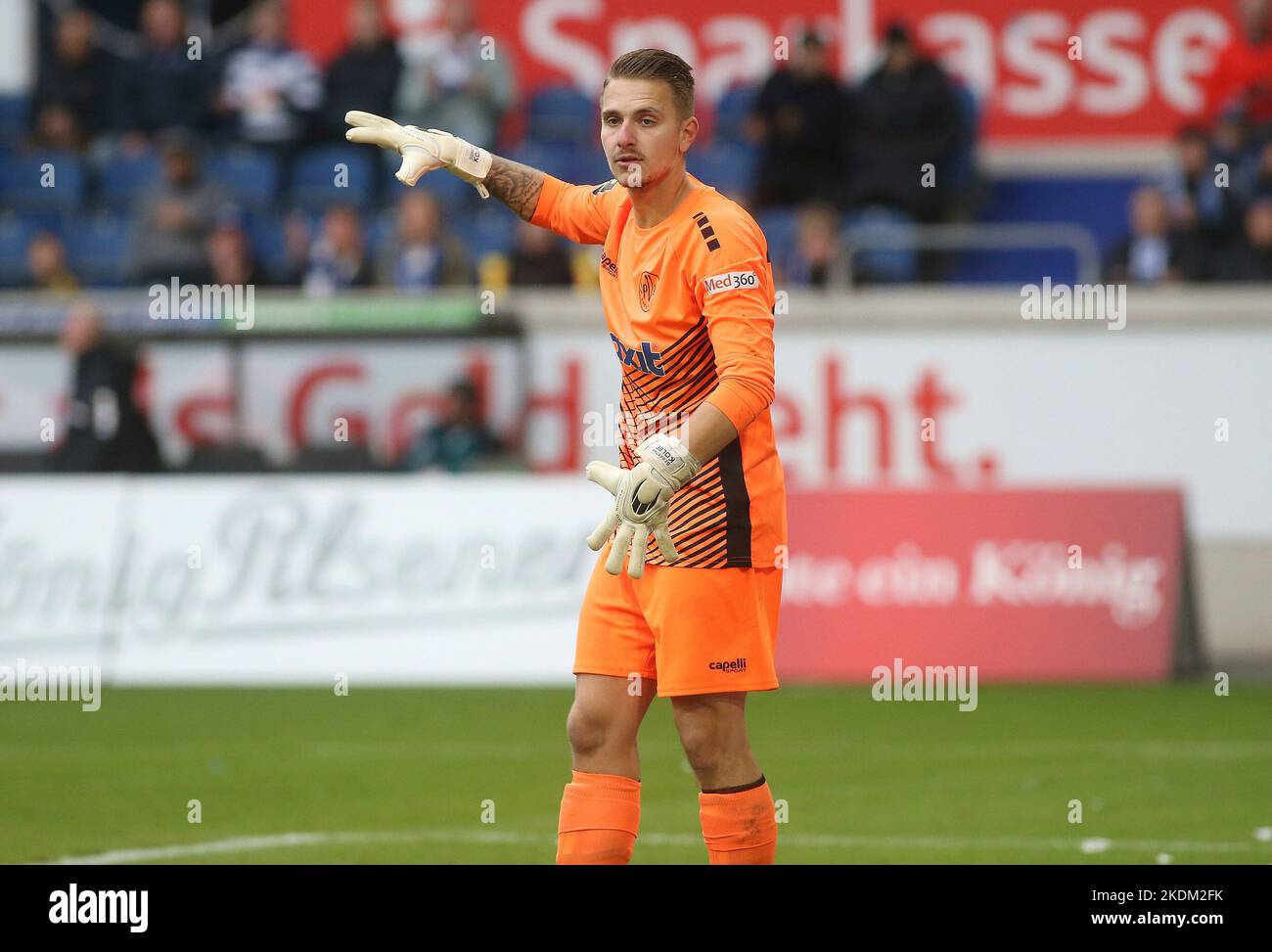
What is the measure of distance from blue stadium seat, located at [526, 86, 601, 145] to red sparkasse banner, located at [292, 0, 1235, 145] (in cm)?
58


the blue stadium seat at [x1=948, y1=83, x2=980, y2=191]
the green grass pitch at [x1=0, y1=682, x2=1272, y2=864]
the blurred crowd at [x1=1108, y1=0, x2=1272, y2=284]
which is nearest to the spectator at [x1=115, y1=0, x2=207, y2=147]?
the blue stadium seat at [x1=948, y1=83, x2=980, y2=191]

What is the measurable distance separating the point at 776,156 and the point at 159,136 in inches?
228

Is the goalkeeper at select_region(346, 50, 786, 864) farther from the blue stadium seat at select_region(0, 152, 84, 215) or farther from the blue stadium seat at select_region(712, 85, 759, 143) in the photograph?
the blue stadium seat at select_region(0, 152, 84, 215)

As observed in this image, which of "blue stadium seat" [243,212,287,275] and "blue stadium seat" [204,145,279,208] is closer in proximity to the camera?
"blue stadium seat" [243,212,287,275]

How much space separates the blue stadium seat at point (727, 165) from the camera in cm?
1820

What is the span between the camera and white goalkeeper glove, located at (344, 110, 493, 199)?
627 centimetres

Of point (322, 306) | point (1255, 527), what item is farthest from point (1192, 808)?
point (322, 306)

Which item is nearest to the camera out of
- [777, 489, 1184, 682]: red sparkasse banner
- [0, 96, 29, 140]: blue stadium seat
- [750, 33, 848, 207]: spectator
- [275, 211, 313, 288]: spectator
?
[777, 489, 1184, 682]: red sparkasse banner

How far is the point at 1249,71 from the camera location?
17.4 metres

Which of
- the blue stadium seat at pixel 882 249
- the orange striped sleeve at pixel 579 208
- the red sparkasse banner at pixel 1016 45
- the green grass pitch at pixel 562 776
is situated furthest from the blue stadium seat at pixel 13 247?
the orange striped sleeve at pixel 579 208

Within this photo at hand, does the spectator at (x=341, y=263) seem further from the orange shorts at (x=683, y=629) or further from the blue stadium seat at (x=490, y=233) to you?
the orange shorts at (x=683, y=629)

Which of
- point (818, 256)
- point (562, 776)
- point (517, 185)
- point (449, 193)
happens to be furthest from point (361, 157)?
point (517, 185)

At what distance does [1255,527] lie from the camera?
52.9 feet

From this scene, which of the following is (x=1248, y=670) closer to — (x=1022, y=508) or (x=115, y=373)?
(x=1022, y=508)
